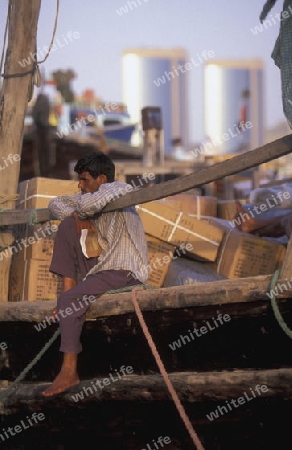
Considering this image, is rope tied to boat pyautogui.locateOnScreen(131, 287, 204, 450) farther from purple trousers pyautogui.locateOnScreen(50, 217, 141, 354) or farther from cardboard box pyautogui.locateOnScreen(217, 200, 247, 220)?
cardboard box pyautogui.locateOnScreen(217, 200, 247, 220)

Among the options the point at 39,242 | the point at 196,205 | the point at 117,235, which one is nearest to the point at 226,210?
the point at 196,205

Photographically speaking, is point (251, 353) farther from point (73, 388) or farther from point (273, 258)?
point (273, 258)

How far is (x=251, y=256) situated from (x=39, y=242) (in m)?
1.45

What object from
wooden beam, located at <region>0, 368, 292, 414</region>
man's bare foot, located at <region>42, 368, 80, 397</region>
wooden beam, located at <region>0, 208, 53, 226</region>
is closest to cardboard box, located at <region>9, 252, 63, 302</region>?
wooden beam, located at <region>0, 208, 53, 226</region>

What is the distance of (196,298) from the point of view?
12.1 feet

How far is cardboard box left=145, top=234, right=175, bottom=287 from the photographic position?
5.04 m

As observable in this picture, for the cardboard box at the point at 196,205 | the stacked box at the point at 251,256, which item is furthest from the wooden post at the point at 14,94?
the stacked box at the point at 251,256

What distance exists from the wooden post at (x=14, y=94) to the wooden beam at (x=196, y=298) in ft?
3.46

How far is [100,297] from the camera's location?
4168 millimetres

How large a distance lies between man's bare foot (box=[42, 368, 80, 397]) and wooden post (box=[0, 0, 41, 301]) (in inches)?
38.4

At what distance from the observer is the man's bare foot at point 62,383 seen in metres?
4.19

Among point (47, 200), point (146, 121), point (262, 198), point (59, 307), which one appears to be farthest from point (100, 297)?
point (146, 121)

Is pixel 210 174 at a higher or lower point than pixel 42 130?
higher

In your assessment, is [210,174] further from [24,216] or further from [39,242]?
[39,242]
